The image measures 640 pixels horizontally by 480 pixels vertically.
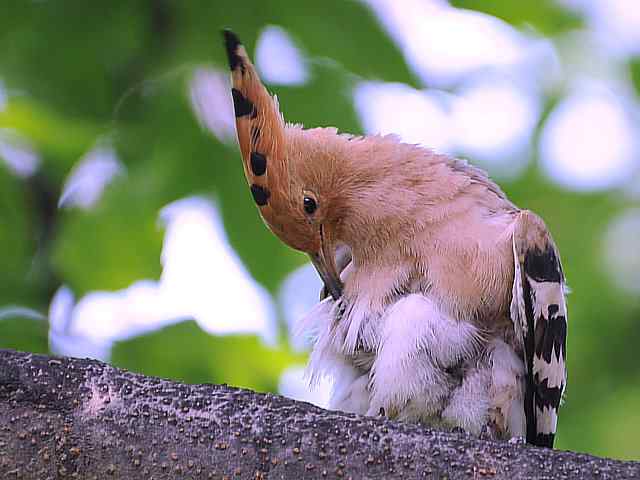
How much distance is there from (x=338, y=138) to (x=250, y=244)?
815 mm

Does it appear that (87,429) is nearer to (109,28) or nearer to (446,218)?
(109,28)

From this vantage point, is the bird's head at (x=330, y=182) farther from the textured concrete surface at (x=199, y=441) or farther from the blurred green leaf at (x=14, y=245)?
the textured concrete surface at (x=199, y=441)

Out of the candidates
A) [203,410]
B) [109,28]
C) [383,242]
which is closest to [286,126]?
[383,242]

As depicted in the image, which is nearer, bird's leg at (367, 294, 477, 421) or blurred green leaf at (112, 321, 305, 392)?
bird's leg at (367, 294, 477, 421)

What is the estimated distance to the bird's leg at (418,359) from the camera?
3.78 metres

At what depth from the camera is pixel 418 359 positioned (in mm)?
3775

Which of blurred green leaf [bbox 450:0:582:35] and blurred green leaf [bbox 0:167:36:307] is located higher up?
blurred green leaf [bbox 450:0:582:35]

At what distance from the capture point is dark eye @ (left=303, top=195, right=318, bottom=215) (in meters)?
4.48

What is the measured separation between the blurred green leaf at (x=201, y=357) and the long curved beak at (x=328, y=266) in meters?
0.57

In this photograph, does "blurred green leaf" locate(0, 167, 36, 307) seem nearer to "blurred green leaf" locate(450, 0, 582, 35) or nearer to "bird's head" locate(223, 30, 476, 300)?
"bird's head" locate(223, 30, 476, 300)

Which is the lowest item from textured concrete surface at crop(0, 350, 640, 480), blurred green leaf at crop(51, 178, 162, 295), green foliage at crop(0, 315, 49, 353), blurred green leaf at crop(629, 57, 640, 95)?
textured concrete surface at crop(0, 350, 640, 480)

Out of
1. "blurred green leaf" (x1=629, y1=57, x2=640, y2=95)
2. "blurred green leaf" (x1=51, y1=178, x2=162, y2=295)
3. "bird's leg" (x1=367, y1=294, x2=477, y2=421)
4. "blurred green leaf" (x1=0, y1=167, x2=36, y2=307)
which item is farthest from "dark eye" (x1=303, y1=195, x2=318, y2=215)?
"blurred green leaf" (x1=629, y1=57, x2=640, y2=95)

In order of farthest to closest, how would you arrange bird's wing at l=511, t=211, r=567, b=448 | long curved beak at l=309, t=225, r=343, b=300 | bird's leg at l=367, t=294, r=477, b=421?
1. long curved beak at l=309, t=225, r=343, b=300
2. bird's wing at l=511, t=211, r=567, b=448
3. bird's leg at l=367, t=294, r=477, b=421

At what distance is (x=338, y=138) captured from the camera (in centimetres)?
461
